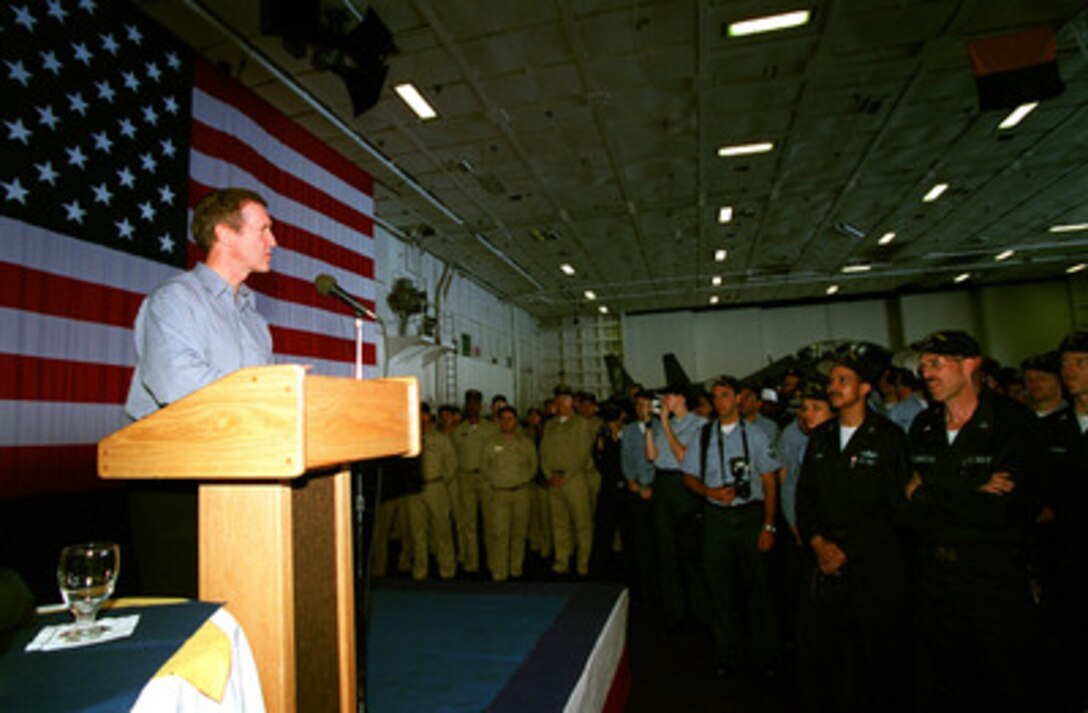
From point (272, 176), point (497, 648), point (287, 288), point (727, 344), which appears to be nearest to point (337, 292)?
point (497, 648)

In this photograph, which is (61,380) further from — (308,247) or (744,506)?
(744,506)

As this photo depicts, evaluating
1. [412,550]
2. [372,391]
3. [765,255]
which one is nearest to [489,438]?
[412,550]

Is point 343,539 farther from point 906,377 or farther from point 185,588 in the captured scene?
point 906,377

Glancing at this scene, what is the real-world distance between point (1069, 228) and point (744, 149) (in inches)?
364

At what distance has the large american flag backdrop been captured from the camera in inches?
111

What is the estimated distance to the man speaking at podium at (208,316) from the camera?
4.71 feet

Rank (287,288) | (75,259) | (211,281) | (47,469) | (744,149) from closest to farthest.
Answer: (211,281)
(47,469)
(75,259)
(287,288)
(744,149)

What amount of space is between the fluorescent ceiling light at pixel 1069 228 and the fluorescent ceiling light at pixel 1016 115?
6.26m

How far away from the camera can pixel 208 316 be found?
159 centimetres

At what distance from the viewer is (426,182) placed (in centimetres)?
725

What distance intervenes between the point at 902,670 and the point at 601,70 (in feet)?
16.3

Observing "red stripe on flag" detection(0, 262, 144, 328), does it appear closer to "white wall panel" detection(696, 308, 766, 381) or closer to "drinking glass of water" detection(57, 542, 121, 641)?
"drinking glass of water" detection(57, 542, 121, 641)

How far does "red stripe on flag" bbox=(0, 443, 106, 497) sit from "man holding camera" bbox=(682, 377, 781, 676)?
3.89 m

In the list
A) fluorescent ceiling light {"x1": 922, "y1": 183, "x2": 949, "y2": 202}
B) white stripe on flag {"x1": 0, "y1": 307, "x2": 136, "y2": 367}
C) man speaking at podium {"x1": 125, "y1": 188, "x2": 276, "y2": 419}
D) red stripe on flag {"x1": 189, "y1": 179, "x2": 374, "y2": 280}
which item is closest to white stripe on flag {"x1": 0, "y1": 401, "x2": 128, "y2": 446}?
white stripe on flag {"x1": 0, "y1": 307, "x2": 136, "y2": 367}
